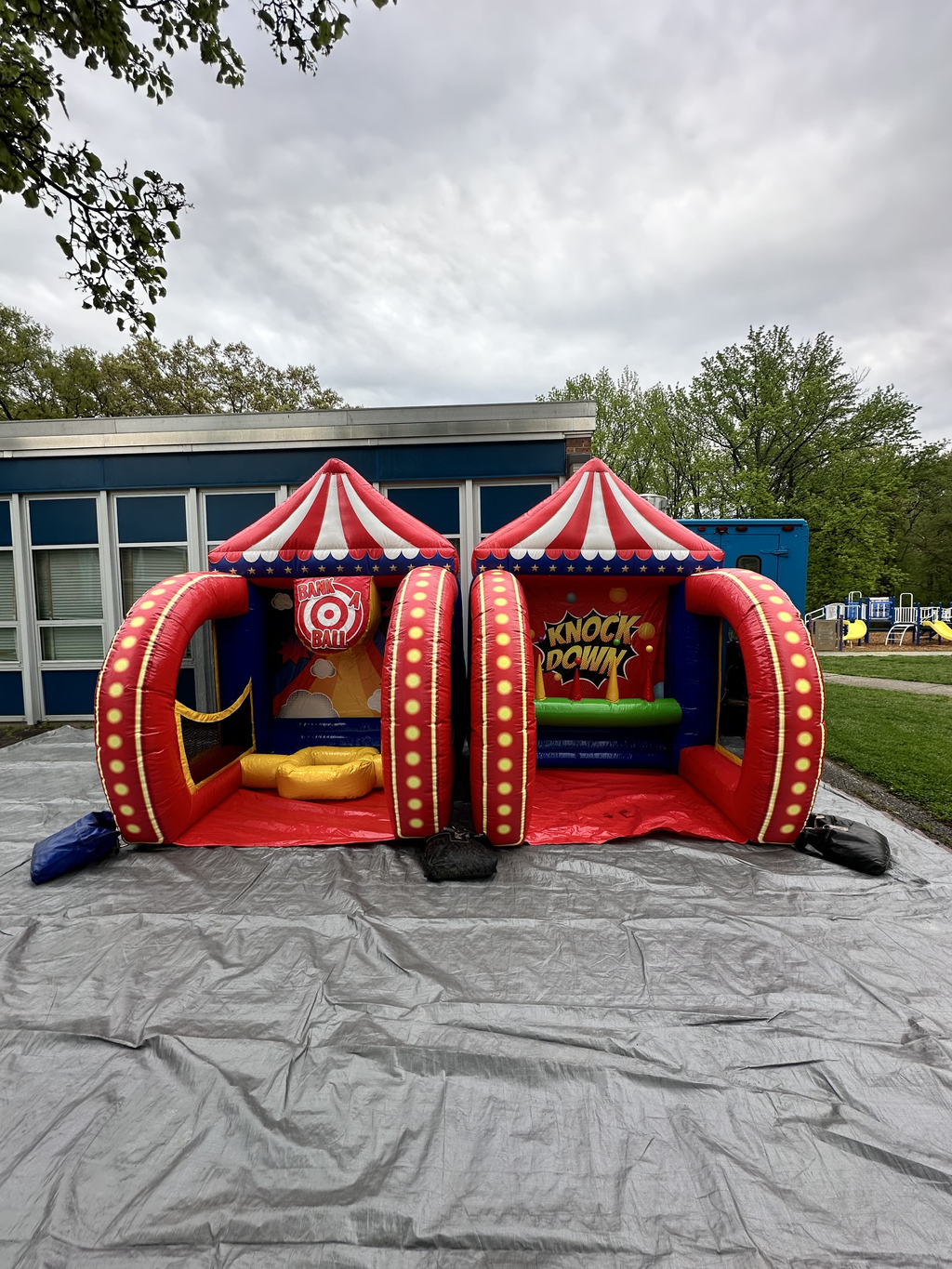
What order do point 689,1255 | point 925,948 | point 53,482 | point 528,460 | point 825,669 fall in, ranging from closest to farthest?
point 689,1255 → point 925,948 → point 528,460 → point 53,482 → point 825,669

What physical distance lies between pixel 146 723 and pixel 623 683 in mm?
3312

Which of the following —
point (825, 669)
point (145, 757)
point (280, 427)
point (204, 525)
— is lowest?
point (825, 669)

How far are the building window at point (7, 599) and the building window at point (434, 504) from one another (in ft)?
15.3

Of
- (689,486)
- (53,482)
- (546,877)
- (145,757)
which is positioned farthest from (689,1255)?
(689,486)

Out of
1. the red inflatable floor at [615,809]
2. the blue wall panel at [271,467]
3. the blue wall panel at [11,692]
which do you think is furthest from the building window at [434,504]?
the blue wall panel at [11,692]

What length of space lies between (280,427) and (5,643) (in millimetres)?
4273

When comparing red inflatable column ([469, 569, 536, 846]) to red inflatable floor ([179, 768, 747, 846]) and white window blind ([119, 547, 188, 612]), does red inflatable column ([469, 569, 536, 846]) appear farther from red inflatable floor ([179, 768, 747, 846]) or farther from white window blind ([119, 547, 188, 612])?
white window blind ([119, 547, 188, 612])

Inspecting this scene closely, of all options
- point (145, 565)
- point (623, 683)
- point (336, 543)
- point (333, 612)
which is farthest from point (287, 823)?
point (145, 565)

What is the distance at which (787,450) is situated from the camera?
18094mm

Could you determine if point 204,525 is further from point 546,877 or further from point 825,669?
point 825,669

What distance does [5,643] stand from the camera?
6.43 metres

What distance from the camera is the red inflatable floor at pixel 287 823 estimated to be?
3.16 m

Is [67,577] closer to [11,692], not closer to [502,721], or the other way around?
[11,692]

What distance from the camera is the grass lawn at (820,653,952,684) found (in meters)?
10.0
